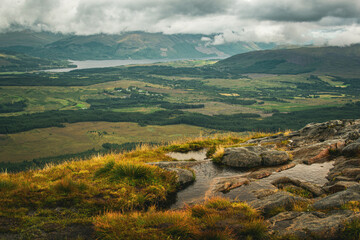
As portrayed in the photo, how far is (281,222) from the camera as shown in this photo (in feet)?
29.6

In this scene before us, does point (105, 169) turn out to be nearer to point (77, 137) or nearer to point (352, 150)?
point (352, 150)

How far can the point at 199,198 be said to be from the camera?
12570 mm

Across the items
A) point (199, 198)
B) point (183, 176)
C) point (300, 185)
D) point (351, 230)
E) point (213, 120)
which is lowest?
point (213, 120)

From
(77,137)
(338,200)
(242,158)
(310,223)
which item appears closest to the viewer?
(310,223)

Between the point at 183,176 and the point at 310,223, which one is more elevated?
the point at 310,223

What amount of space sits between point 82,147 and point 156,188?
424ft

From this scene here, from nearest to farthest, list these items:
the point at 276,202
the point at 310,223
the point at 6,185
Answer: the point at 310,223 < the point at 276,202 < the point at 6,185

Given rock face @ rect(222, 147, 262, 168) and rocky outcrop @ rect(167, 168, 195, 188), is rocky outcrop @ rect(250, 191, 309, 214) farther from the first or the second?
rock face @ rect(222, 147, 262, 168)

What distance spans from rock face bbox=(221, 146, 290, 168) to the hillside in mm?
63

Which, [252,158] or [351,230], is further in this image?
[252,158]

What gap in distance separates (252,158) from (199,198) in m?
6.16

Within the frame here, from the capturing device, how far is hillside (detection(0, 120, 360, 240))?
332 inches

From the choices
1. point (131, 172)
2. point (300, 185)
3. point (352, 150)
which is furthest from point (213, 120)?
point (131, 172)

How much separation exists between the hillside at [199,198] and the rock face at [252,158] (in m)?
0.06
